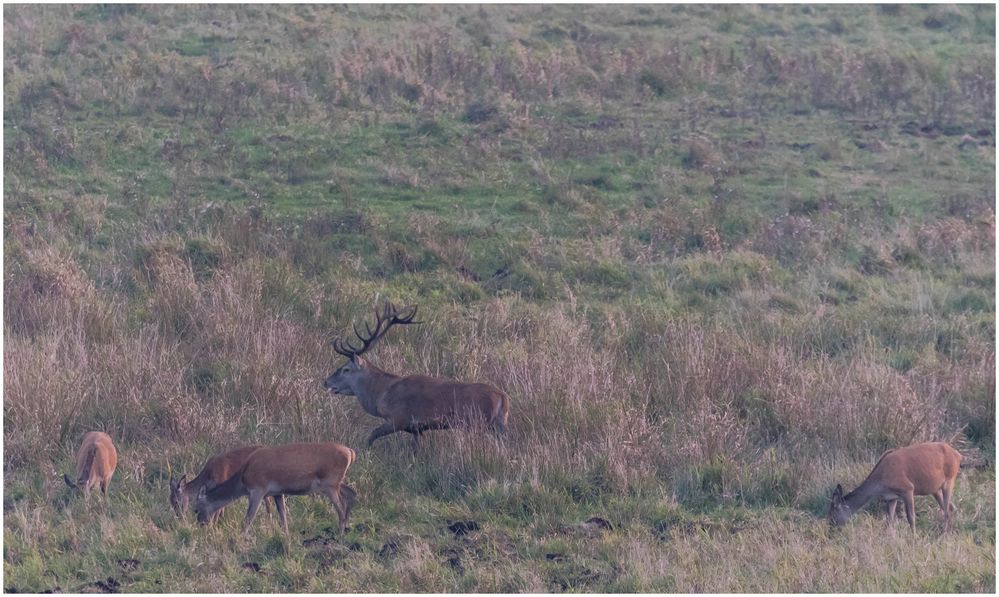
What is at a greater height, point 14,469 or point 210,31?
point 210,31

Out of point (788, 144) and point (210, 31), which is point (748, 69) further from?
point (210, 31)

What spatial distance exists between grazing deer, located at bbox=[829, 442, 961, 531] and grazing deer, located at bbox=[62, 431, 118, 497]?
4.62m

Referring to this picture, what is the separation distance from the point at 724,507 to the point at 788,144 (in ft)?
36.7

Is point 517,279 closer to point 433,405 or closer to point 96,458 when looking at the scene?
point 433,405

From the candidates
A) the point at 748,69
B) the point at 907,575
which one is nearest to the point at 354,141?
the point at 748,69

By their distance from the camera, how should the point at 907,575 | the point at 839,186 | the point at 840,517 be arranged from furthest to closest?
the point at 839,186, the point at 840,517, the point at 907,575

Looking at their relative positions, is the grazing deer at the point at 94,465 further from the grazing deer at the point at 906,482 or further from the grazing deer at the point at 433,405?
the grazing deer at the point at 906,482

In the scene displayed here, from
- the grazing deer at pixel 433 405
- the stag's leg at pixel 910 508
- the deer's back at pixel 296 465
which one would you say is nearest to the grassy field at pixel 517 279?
the stag's leg at pixel 910 508

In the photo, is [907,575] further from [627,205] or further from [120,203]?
[120,203]

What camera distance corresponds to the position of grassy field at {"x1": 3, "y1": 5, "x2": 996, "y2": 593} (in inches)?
304

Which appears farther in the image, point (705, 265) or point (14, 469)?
point (705, 265)

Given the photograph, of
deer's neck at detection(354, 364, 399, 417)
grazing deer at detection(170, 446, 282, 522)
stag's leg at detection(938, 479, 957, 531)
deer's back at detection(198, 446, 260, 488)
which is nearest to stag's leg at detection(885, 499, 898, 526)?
stag's leg at detection(938, 479, 957, 531)

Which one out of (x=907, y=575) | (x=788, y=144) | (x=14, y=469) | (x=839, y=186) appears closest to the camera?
(x=907, y=575)

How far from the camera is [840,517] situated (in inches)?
308
